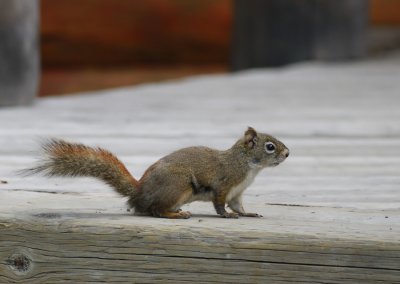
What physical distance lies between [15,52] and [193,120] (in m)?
0.78

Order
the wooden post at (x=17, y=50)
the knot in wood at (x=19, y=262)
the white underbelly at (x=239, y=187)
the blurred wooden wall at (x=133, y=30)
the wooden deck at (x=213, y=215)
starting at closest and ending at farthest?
the wooden deck at (x=213, y=215) < the knot in wood at (x=19, y=262) < the white underbelly at (x=239, y=187) < the wooden post at (x=17, y=50) < the blurred wooden wall at (x=133, y=30)

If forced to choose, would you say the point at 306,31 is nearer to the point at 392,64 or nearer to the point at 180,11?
the point at 392,64

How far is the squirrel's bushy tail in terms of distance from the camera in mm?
2115

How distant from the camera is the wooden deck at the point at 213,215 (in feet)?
6.41

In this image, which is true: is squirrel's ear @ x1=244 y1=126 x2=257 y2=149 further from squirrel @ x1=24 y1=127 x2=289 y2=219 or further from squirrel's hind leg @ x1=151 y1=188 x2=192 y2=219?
squirrel's hind leg @ x1=151 y1=188 x2=192 y2=219

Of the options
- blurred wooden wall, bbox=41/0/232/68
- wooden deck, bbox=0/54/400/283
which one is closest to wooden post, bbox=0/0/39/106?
wooden deck, bbox=0/54/400/283

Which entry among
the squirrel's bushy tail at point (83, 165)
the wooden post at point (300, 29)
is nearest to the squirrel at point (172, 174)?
the squirrel's bushy tail at point (83, 165)

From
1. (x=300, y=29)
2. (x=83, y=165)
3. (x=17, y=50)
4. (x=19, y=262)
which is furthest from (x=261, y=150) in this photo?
(x=300, y=29)

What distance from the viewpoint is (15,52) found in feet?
14.3

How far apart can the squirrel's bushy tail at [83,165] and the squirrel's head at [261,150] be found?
0.86ft

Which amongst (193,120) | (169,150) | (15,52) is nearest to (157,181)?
Result: (169,150)

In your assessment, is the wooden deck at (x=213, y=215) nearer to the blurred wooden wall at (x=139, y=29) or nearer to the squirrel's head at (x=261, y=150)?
the squirrel's head at (x=261, y=150)

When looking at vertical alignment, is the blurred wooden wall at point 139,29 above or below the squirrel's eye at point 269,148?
above

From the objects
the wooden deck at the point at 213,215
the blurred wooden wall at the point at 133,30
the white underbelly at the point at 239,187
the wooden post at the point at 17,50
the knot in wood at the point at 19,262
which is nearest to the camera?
the wooden deck at the point at 213,215
